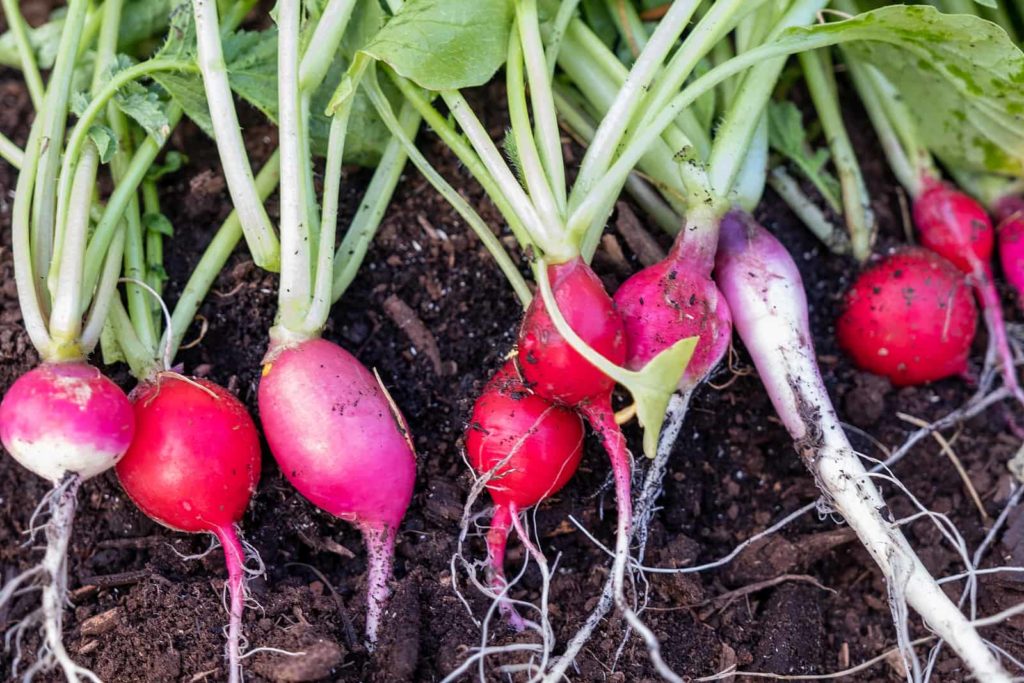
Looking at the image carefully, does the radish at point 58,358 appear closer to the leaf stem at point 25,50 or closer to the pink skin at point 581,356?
the leaf stem at point 25,50

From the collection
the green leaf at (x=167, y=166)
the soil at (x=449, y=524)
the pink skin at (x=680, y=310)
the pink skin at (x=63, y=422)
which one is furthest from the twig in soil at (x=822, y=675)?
the green leaf at (x=167, y=166)

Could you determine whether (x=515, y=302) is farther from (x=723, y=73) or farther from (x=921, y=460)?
(x=921, y=460)

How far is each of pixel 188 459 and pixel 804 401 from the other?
3.79 feet

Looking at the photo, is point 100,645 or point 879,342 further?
point 879,342

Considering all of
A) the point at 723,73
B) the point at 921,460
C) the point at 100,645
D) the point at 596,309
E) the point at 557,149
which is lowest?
the point at 100,645

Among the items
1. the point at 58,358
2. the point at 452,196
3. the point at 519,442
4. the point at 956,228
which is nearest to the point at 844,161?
the point at 956,228

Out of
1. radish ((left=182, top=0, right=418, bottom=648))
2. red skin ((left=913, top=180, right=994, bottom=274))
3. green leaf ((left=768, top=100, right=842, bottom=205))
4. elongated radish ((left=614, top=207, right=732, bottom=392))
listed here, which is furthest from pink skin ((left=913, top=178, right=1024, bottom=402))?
radish ((left=182, top=0, right=418, bottom=648))

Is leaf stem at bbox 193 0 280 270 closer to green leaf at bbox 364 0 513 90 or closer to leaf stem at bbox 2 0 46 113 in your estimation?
green leaf at bbox 364 0 513 90

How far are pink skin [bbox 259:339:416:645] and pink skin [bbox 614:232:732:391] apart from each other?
1.59ft

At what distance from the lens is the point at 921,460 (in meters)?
1.97

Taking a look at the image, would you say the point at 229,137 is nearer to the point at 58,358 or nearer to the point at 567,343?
the point at 58,358

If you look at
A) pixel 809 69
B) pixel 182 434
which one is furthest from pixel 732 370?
pixel 182 434

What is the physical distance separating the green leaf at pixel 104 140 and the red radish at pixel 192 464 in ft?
1.40

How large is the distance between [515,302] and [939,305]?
3.07ft
